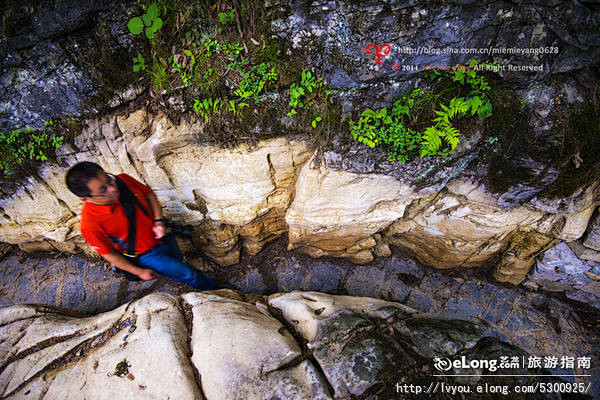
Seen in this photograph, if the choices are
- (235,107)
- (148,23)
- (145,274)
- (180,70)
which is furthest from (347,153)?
(145,274)

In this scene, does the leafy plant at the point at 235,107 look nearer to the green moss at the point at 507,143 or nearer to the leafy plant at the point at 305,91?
the leafy plant at the point at 305,91

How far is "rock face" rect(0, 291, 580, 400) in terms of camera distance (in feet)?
9.06

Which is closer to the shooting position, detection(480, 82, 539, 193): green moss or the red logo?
the red logo

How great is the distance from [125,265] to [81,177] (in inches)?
56.3

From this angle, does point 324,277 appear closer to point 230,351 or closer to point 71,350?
point 230,351

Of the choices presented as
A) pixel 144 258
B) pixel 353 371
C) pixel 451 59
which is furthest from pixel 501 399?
pixel 144 258

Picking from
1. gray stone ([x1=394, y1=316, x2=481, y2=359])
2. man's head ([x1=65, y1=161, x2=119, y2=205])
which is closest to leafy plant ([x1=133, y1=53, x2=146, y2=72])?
man's head ([x1=65, y1=161, x2=119, y2=205])

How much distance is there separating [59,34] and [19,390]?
14.7 ft

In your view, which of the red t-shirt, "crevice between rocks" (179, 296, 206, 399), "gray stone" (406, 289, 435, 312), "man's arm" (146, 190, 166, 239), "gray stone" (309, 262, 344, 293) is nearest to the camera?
"crevice between rocks" (179, 296, 206, 399)

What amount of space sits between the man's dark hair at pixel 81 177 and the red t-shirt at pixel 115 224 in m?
0.28

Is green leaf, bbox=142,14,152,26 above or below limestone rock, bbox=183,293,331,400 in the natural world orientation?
above

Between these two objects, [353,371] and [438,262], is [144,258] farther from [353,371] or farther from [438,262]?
[438,262]

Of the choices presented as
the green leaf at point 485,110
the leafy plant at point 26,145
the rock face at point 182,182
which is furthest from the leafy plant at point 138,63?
the green leaf at point 485,110

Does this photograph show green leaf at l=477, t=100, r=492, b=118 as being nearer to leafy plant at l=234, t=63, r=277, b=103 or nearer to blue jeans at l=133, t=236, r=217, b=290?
leafy plant at l=234, t=63, r=277, b=103
